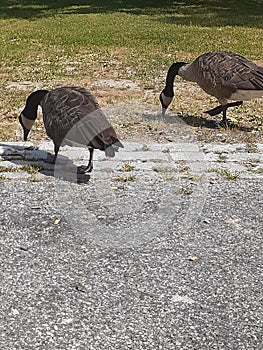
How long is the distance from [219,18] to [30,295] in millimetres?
14656

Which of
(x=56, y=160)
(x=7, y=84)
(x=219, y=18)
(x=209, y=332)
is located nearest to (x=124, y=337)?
(x=209, y=332)

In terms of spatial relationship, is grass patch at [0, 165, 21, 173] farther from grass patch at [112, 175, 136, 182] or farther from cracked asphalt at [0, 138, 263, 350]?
grass patch at [112, 175, 136, 182]

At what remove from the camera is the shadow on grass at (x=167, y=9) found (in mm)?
17266

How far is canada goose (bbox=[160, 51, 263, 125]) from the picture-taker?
23.1 feet

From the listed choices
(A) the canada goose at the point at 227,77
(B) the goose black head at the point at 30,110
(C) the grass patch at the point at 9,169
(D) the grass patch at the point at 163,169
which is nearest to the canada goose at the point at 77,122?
(B) the goose black head at the point at 30,110

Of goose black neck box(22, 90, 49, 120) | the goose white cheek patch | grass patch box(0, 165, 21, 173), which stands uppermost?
goose black neck box(22, 90, 49, 120)

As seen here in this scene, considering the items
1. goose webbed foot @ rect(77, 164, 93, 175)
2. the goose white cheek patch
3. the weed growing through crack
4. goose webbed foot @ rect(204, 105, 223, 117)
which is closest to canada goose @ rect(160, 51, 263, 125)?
goose webbed foot @ rect(204, 105, 223, 117)

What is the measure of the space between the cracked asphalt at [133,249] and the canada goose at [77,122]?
0.44 metres

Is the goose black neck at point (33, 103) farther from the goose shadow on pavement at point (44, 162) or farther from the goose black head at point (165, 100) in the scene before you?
the goose black head at point (165, 100)

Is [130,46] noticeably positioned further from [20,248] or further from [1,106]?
[20,248]

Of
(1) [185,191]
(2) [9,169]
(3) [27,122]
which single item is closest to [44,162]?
(2) [9,169]

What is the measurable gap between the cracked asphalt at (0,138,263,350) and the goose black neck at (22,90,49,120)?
1.14 feet

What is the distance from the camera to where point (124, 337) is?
3682 millimetres

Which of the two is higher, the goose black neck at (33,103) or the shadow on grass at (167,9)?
the goose black neck at (33,103)
